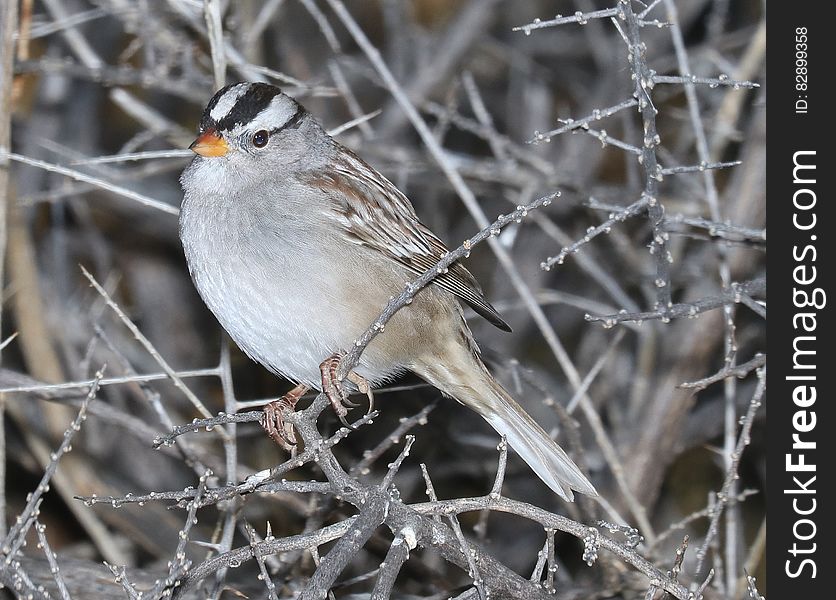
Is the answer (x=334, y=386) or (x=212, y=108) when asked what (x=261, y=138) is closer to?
(x=212, y=108)

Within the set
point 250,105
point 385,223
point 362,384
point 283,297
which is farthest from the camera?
point 385,223

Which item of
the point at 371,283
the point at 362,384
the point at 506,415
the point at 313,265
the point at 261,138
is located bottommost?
the point at 506,415

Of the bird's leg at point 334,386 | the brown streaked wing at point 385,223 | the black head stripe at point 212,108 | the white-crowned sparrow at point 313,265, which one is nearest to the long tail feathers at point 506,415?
the white-crowned sparrow at point 313,265

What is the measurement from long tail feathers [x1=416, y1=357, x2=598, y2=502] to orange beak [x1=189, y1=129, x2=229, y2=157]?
A: 0.98 m

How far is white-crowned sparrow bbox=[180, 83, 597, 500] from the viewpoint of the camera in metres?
3.35

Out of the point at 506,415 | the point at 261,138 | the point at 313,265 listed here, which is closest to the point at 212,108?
the point at 261,138

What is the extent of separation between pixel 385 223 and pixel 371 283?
0.82ft

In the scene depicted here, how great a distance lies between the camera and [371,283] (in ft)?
11.6

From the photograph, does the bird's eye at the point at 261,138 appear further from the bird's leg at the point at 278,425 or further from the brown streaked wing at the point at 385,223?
the bird's leg at the point at 278,425

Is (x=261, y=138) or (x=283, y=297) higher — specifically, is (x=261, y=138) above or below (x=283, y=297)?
above

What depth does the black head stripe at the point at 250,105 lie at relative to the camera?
3.44m

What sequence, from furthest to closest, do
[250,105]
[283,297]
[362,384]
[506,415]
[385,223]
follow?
[506,415]
[385,223]
[362,384]
[250,105]
[283,297]

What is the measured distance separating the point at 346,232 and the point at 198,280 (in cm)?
48

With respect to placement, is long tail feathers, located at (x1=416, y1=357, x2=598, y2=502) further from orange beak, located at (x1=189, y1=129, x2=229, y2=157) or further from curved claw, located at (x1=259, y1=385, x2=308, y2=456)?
orange beak, located at (x1=189, y1=129, x2=229, y2=157)
